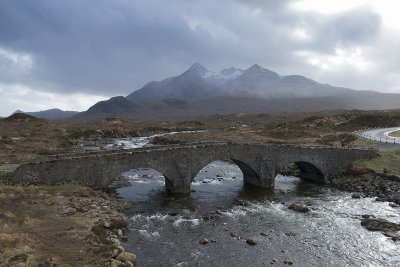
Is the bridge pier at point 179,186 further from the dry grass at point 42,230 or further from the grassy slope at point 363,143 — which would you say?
the grassy slope at point 363,143

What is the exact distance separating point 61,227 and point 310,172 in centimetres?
3638

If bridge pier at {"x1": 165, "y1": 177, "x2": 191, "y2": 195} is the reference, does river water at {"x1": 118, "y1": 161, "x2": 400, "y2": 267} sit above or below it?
below

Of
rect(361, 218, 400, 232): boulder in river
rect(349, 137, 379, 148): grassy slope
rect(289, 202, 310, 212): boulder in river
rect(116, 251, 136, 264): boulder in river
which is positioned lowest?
rect(361, 218, 400, 232): boulder in river

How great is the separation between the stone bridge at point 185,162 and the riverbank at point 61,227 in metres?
1.46

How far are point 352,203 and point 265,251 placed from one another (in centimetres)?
1650

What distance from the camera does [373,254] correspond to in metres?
21.3

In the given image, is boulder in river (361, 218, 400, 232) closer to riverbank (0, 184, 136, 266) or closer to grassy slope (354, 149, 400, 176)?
grassy slope (354, 149, 400, 176)

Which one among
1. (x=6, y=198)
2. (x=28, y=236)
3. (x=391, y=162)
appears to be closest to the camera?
(x=28, y=236)

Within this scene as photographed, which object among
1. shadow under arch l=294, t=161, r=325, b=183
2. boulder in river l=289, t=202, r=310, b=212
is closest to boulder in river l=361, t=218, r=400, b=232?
boulder in river l=289, t=202, r=310, b=212

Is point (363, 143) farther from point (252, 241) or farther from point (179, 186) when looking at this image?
point (252, 241)

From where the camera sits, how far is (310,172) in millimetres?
44938

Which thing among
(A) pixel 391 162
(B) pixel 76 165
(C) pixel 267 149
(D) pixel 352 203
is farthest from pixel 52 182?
(A) pixel 391 162

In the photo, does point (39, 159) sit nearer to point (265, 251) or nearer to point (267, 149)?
point (265, 251)

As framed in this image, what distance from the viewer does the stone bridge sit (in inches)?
1094
